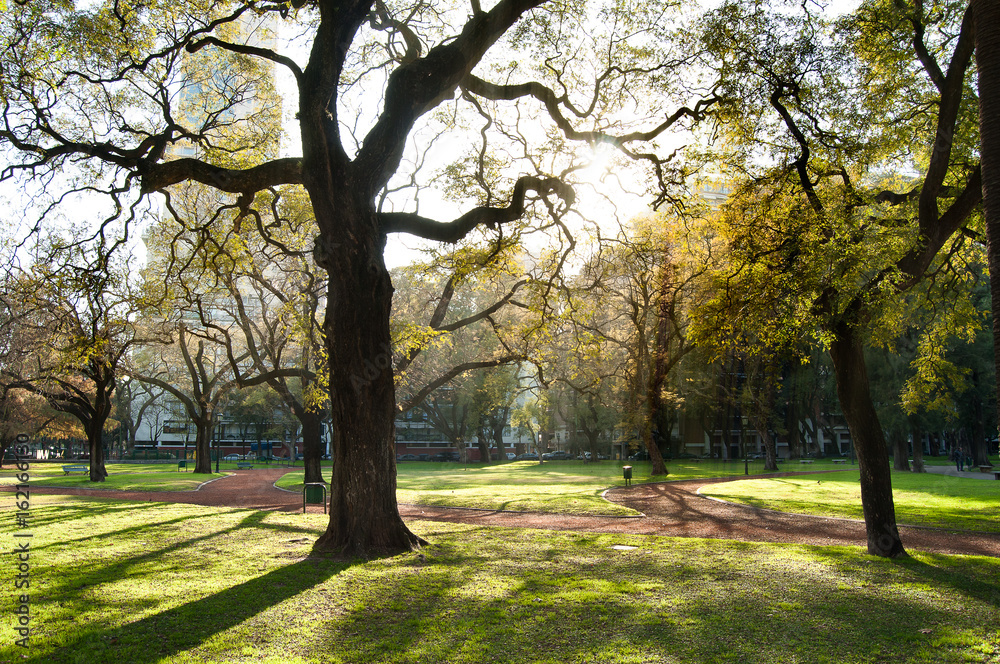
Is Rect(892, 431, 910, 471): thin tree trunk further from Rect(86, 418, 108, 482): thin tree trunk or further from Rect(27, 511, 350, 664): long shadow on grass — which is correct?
Rect(86, 418, 108, 482): thin tree trunk

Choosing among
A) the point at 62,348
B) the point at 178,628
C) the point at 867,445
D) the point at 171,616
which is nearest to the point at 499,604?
the point at 178,628

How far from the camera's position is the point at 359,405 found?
970 cm

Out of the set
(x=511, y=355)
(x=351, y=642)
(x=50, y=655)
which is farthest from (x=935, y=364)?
(x=50, y=655)

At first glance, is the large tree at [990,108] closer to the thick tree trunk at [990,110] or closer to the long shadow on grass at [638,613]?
the thick tree trunk at [990,110]

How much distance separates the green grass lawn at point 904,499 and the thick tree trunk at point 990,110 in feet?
40.8

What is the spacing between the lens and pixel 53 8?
11.3 m

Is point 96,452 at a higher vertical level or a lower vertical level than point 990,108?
lower

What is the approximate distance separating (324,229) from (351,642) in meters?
6.30

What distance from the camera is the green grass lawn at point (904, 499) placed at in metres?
16.0

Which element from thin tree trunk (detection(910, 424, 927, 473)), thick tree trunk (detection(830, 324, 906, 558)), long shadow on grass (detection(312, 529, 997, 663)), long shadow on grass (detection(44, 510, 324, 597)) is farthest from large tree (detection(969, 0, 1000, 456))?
thin tree trunk (detection(910, 424, 927, 473))

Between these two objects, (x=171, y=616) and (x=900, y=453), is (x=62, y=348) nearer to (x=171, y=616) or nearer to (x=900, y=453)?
(x=171, y=616)

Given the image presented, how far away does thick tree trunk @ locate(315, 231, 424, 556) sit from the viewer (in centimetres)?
970

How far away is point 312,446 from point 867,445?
19.5 m

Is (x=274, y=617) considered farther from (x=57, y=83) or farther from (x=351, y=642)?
(x=57, y=83)
